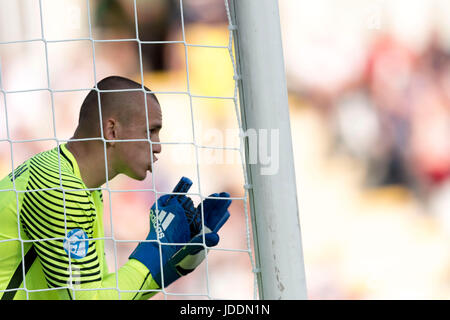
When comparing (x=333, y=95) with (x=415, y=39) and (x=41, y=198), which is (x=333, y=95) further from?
(x=41, y=198)

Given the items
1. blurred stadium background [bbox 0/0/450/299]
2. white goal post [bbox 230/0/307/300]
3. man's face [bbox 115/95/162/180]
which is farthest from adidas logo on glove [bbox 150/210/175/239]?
blurred stadium background [bbox 0/0/450/299]

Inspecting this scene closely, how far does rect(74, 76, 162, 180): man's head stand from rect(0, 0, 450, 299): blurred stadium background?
4.20ft

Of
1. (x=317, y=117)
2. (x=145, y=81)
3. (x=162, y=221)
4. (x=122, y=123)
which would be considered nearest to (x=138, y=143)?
(x=122, y=123)

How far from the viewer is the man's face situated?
1.49 m

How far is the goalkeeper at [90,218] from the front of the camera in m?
1.31

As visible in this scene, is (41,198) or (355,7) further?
(355,7)

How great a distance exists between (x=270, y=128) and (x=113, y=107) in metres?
0.51

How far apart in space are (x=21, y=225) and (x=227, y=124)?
1.51 metres

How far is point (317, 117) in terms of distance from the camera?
288 centimetres

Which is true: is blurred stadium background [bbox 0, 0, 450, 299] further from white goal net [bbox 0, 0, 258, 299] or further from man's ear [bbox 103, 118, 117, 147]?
man's ear [bbox 103, 118, 117, 147]

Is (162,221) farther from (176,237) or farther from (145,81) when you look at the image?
(145,81)

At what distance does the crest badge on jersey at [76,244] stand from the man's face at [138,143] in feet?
0.78

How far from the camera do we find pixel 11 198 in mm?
1393

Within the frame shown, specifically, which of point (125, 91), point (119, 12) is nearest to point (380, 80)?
point (119, 12)
